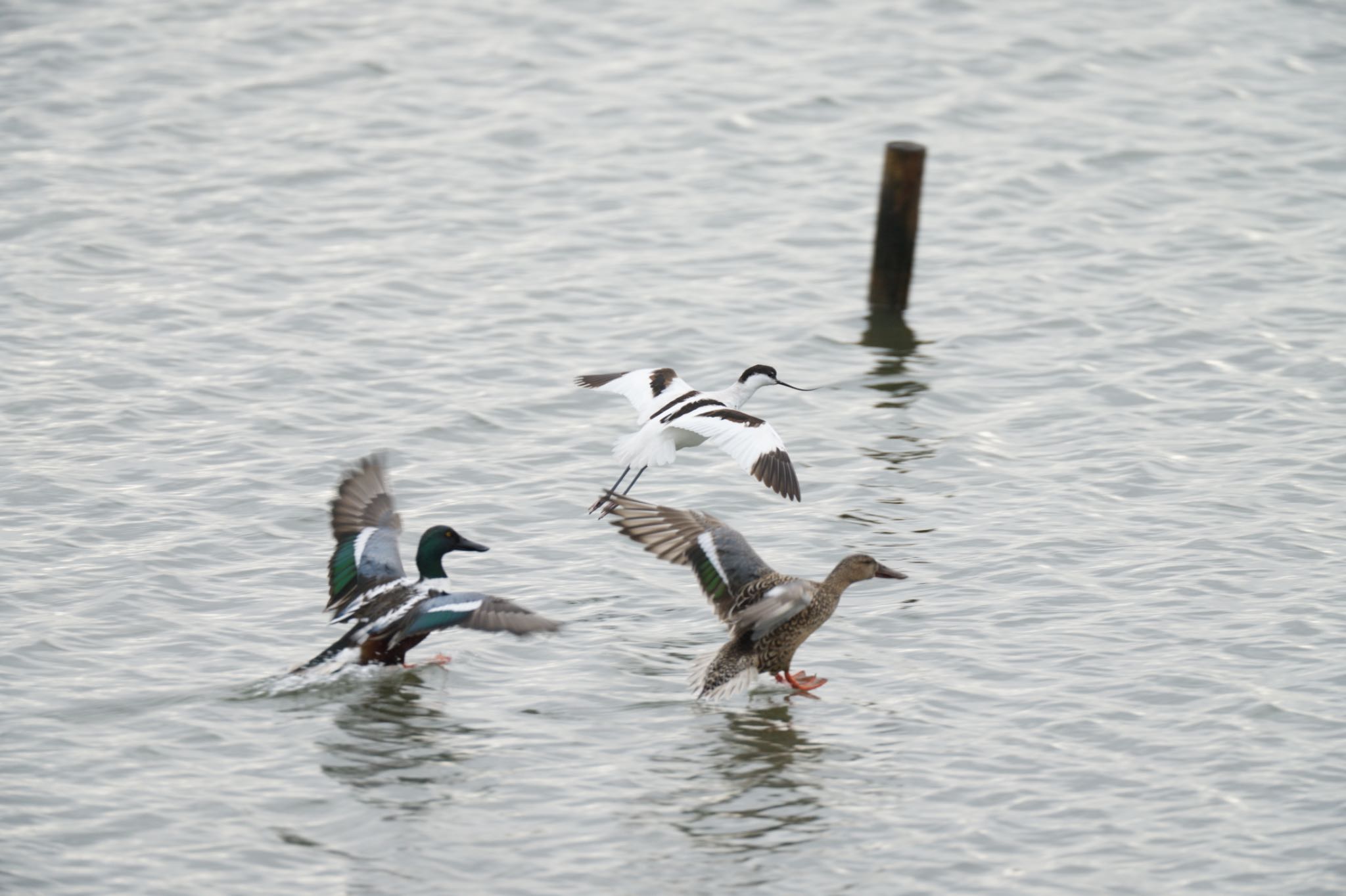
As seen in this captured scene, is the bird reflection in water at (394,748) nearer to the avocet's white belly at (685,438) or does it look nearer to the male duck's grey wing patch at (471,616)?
the male duck's grey wing patch at (471,616)

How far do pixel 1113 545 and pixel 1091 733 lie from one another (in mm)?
2235

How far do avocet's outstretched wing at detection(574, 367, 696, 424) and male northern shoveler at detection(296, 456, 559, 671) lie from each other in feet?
6.40

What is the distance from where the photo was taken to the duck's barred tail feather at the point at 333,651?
797 cm

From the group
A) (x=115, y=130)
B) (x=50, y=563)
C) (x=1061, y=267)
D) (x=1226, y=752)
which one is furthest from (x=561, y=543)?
(x=115, y=130)

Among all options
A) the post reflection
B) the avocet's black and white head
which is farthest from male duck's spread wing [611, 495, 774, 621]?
the avocet's black and white head

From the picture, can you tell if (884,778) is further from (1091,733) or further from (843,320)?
(843,320)

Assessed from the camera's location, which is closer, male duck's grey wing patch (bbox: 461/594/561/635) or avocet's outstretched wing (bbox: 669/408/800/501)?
male duck's grey wing patch (bbox: 461/594/561/635)

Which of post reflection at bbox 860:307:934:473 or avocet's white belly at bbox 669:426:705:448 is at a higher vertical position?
avocet's white belly at bbox 669:426:705:448

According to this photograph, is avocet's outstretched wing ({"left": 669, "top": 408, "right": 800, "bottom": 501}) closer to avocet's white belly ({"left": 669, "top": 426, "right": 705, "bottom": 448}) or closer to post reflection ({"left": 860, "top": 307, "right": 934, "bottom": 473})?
avocet's white belly ({"left": 669, "top": 426, "right": 705, "bottom": 448})

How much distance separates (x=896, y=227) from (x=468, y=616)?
6.99 metres

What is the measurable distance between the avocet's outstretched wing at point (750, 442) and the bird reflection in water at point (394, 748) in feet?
7.13

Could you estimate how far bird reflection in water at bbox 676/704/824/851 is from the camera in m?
7.00

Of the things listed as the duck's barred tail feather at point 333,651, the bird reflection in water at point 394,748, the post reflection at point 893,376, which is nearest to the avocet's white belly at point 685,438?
the post reflection at point 893,376

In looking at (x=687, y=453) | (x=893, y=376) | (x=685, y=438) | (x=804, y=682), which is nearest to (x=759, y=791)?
(x=804, y=682)
